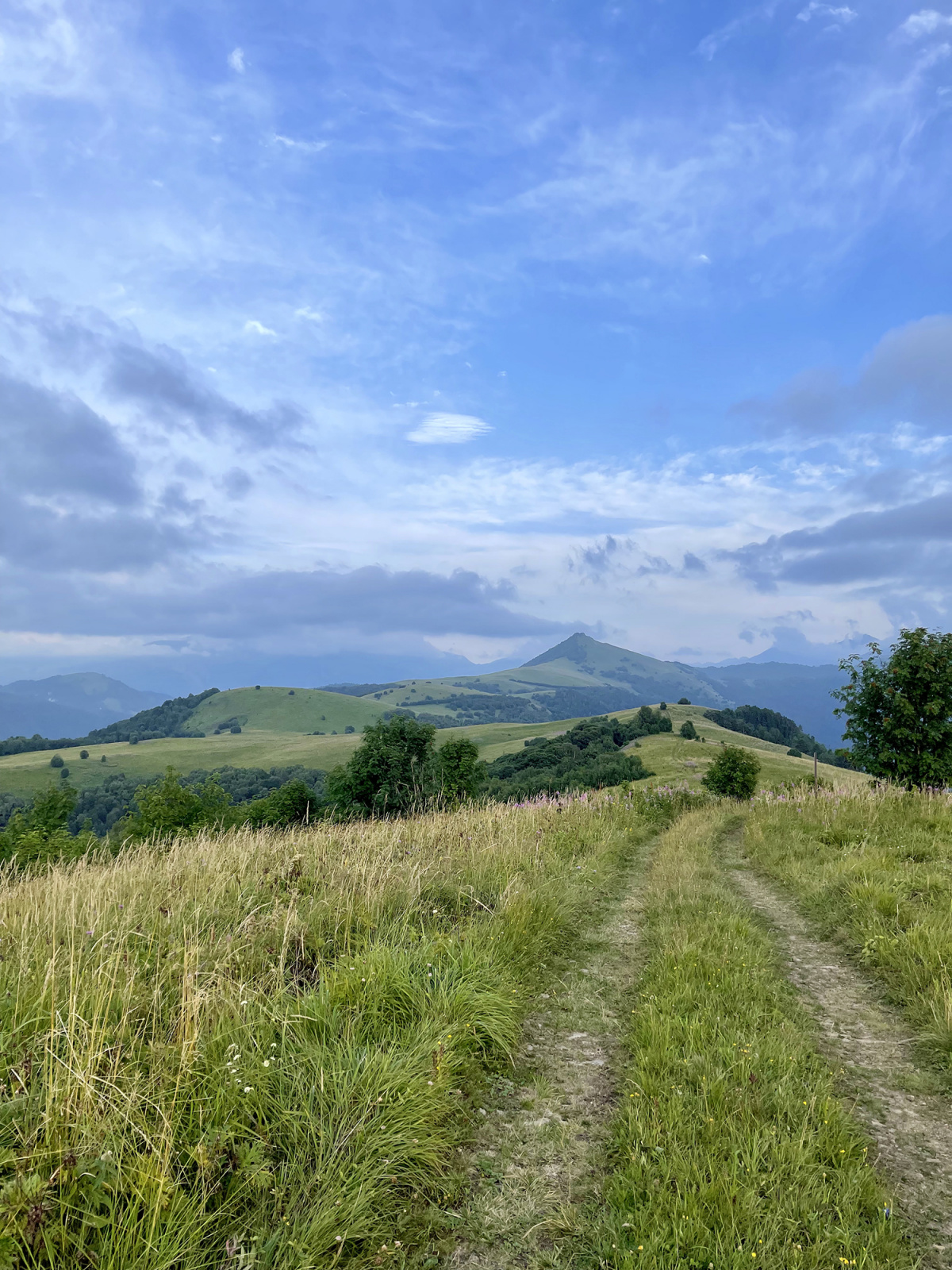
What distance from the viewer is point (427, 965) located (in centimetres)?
598

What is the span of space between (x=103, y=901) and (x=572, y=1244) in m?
6.02

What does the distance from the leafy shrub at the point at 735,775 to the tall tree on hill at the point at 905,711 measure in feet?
63.2

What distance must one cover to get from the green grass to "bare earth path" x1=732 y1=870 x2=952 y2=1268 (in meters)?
0.30

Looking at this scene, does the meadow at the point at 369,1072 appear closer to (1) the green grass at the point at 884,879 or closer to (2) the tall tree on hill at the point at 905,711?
(1) the green grass at the point at 884,879

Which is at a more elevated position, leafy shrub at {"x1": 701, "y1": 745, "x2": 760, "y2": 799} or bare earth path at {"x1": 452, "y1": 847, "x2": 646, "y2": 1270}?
bare earth path at {"x1": 452, "y1": 847, "x2": 646, "y2": 1270}

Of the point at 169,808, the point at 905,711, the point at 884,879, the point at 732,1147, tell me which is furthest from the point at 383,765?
the point at 732,1147

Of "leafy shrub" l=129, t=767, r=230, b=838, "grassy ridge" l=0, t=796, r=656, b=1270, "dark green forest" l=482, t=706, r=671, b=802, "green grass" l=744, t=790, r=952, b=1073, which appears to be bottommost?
"dark green forest" l=482, t=706, r=671, b=802

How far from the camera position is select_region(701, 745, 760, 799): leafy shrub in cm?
3925

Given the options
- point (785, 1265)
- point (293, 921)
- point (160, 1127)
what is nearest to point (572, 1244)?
point (785, 1265)

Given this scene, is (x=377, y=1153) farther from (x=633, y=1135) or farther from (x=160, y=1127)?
(x=633, y=1135)

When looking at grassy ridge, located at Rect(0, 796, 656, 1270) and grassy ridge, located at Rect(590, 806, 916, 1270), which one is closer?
grassy ridge, located at Rect(0, 796, 656, 1270)

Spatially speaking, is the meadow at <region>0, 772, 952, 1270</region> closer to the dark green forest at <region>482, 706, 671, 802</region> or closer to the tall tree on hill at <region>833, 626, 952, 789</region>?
the tall tree on hill at <region>833, 626, 952, 789</region>

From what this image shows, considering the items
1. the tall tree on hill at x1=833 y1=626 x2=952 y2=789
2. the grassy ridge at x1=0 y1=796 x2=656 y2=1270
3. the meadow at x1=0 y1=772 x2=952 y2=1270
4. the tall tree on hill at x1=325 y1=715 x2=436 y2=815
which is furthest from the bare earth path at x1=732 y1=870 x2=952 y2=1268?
the tall tree on hill at x1=325 y1=715 x2=436 y2=815

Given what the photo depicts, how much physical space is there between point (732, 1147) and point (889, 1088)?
2.19 meters
